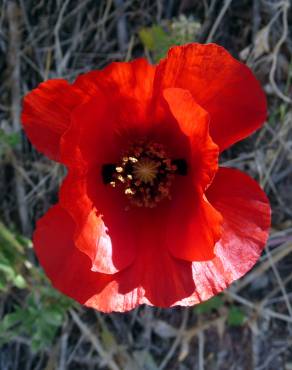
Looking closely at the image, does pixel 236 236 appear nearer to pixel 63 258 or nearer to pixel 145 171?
pixel 145 171

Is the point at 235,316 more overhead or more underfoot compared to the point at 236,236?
more underfoot

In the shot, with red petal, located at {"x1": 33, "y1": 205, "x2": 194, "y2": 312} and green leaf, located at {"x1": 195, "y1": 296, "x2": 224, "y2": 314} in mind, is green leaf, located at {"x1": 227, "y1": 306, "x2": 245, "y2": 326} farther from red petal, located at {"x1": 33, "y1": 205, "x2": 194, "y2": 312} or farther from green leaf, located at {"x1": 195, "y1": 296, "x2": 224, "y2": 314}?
red petal, located at {"x1": 33, "y1": 205, "x2": 194, "y2": 312}

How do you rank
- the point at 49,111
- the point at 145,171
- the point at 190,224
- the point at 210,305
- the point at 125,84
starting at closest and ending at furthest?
the point at 125,84, the point at 49,111, the point at 190,224, the point at 145,171, the point at 210,305

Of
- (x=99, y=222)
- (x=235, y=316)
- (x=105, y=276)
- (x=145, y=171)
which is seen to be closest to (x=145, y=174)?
(x=145, y=171)

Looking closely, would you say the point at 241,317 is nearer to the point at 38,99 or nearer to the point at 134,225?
the point at 134,225

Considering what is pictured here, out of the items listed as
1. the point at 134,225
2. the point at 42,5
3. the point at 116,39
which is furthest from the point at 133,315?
the point at 42,5

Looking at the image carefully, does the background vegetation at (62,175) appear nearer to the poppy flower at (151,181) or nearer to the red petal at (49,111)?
the poppy flower at (151,181)

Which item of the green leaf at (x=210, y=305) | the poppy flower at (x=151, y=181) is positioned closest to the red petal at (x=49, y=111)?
the poppy flower at (x=151, y=181)

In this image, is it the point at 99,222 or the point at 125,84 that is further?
the point at 99,222
